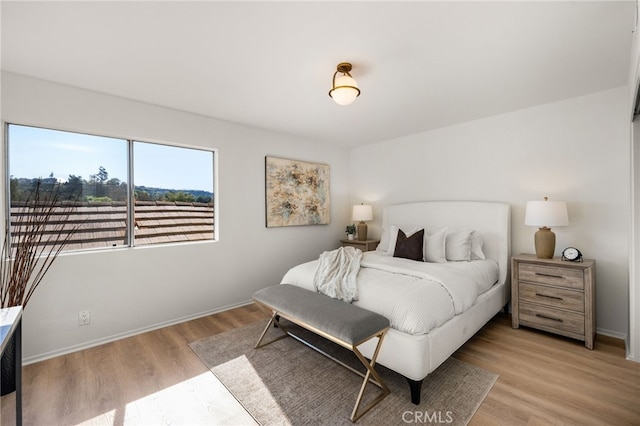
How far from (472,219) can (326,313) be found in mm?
2497

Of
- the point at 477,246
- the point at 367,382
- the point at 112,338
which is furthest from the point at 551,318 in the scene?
the point at 112,338

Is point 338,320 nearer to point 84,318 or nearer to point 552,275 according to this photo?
point 552,275

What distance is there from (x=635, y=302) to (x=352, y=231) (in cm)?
324

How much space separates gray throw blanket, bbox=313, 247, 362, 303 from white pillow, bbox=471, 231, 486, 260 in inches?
56.0

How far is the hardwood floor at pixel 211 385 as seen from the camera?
5.74 ft

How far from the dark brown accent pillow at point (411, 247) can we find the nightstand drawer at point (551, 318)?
1.12 metres

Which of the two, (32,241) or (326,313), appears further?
(32,241)

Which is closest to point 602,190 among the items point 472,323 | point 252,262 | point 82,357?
point 472,323

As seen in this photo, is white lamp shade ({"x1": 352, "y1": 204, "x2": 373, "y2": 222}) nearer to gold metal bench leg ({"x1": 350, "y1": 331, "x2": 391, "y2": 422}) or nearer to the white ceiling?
the white ceiling

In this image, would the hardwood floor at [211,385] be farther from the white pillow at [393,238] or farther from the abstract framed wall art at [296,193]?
the abstract framed wall art at [296,193]

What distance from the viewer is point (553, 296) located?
2703 mm

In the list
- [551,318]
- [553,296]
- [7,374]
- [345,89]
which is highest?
[345,89]

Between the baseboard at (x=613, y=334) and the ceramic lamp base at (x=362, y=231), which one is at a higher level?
the ceramic lamp base at (x=362, y=231)

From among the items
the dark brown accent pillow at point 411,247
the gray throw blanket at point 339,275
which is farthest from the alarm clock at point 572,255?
the gray throw blanket at point 339,275
